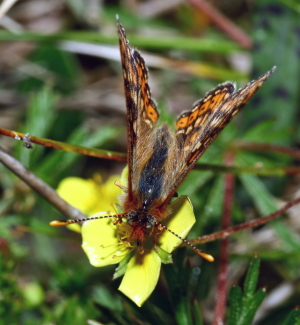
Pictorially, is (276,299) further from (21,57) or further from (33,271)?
(21,57)

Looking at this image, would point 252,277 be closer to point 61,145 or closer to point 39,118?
point 61,145

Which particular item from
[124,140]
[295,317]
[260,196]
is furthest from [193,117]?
[124,140]

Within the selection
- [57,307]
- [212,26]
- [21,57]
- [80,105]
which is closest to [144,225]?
[57,307]

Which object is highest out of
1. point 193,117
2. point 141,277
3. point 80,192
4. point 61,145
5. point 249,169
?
point 249,169

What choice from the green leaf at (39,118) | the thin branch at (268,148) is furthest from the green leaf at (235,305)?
the green leaf at (39,118)

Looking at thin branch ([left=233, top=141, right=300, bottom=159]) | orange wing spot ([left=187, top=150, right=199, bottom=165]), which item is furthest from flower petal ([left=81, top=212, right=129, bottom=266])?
thin branch ([left=233, top=141, right=300, bottom=159])

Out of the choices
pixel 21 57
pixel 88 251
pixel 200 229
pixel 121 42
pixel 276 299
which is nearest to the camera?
pixel 121 42

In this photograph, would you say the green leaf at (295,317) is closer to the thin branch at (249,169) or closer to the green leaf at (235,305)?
the green leaf at (235,305)
